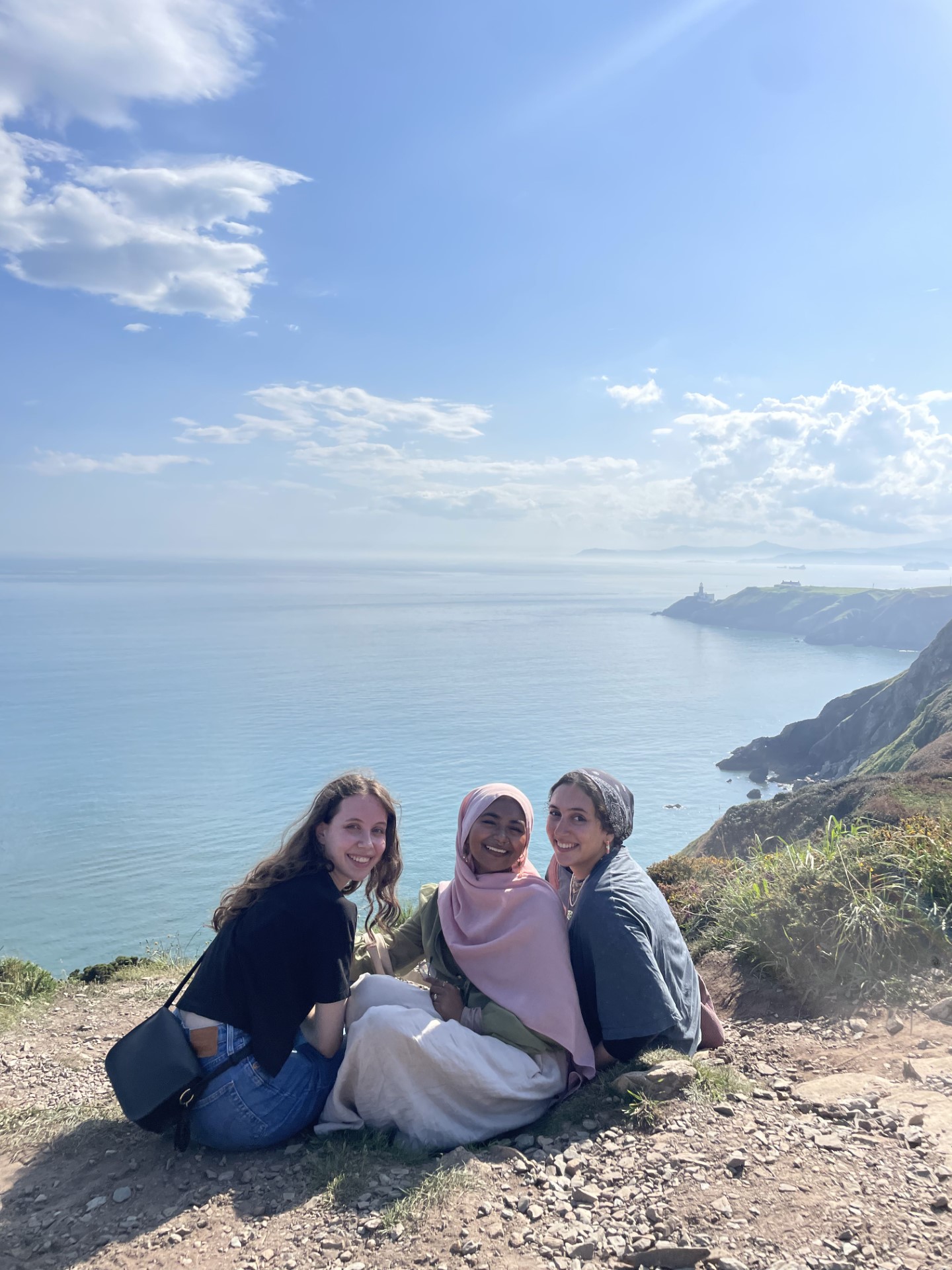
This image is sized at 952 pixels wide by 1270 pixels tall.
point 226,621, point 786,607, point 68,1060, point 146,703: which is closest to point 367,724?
point 146,703

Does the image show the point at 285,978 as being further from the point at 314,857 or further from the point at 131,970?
the point at 131,970

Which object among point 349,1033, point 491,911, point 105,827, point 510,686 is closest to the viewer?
point 349,1033

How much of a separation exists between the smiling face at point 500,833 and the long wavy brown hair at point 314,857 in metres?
0.42

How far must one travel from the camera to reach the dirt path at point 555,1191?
119 inches

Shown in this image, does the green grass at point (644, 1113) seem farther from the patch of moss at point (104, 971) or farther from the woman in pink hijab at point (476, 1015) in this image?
the patch of moss at point (104, 971)

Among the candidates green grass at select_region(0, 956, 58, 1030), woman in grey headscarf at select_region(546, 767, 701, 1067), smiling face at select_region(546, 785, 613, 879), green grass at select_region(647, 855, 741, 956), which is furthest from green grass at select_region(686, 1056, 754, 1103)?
green grass at select_region(0, 956, 58, 1030)

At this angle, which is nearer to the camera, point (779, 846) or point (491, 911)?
point (491, 911)

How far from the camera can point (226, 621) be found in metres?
167

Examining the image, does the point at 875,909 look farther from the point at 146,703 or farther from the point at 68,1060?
the point at 146,703

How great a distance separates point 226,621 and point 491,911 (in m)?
170

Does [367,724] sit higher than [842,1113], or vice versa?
[842,1113]

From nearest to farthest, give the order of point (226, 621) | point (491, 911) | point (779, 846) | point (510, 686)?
point (491, 911) < point (779, 846) < point (510, 686) < point (226, 621)

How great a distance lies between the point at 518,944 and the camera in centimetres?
403

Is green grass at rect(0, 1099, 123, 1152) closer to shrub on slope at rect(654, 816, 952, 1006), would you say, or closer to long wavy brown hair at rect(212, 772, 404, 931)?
long wavy brown hair at rect(212, 772, 404, 931)
